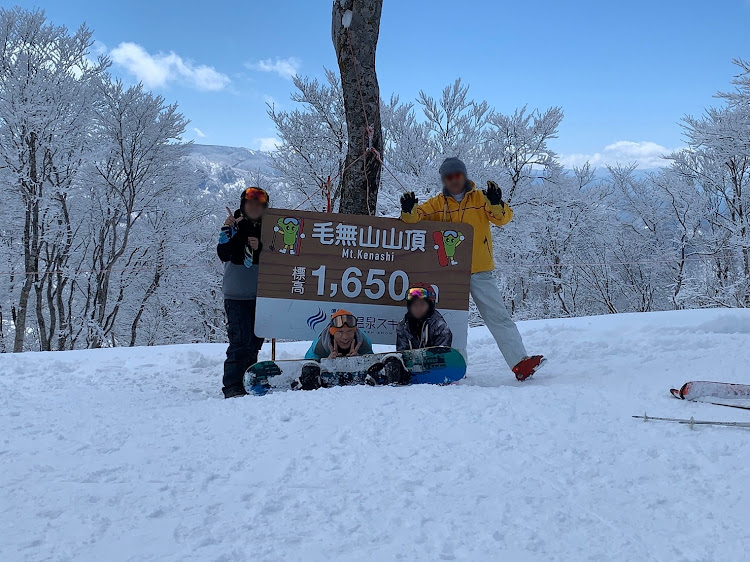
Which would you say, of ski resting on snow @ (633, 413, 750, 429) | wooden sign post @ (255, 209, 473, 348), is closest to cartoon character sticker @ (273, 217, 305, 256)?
wooden sign post @ (255, 209, 473, 348)

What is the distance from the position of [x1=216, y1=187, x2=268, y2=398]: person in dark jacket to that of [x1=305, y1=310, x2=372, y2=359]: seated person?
2.01ft

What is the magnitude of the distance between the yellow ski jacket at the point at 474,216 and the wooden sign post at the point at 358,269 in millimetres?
71

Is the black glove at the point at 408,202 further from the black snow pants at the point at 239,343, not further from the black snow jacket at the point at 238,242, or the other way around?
the black snow pants at the point at 239,343

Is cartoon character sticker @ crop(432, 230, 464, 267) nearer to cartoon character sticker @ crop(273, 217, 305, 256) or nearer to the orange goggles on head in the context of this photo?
cartoon character sticker @ crop(273, 217, 305, 256)

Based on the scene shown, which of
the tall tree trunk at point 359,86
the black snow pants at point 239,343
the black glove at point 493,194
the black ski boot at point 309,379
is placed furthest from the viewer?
the tall tree trunk at point 359,86

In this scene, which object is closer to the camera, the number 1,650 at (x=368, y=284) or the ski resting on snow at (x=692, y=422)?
the ski resting on snow at (x=692, y=422)

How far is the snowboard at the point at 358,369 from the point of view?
3842mm

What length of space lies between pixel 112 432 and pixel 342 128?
48.3 ft

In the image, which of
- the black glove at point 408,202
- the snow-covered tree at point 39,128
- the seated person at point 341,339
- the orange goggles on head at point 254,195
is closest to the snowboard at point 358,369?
the seated person at point 341,339

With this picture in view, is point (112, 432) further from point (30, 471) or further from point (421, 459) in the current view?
point (421, 459)

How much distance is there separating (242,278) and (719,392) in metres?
3.54

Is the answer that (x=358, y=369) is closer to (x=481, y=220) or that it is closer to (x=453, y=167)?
(x=481, y=220)

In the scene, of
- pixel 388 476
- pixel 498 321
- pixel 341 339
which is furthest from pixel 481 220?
pixel 388 476

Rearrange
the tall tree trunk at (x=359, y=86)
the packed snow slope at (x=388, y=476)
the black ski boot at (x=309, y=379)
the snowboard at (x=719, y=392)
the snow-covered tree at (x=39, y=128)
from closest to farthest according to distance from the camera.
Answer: the packed snow slope at (x=388, y=476) → the snowboard at (x=719, y=392) → the black ski boot at (x=309, y=379) → the tall tree trunk at (x=359, y=86) → the snow-covered tree at (x=39, y=128)
